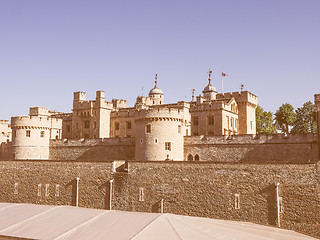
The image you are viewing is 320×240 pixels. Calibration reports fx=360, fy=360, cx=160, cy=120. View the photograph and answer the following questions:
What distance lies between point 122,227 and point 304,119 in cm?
5012

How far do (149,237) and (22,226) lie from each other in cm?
737

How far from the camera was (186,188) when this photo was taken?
98.4 feet

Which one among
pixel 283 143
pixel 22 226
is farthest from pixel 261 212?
pixel 22 226

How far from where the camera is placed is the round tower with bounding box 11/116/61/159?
145ft

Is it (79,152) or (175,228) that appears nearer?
(175,228)

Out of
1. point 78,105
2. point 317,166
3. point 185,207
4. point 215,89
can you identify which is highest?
point 215,89

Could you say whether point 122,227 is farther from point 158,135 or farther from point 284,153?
point 284,153

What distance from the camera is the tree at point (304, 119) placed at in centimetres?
5828

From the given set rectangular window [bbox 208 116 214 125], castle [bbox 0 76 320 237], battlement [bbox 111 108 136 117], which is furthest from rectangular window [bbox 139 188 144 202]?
battlement [bbox 111 108 136 117]

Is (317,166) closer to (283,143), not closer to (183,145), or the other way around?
(283,143)

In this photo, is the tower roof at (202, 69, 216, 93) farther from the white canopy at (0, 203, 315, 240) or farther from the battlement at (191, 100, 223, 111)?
the white canopy at (0, 203, 315, 240)

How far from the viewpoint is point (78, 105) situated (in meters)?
55.6

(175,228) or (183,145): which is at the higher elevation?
(183,145)

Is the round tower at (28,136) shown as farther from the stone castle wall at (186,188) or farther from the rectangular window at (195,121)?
the rectangular window at (195,121)
